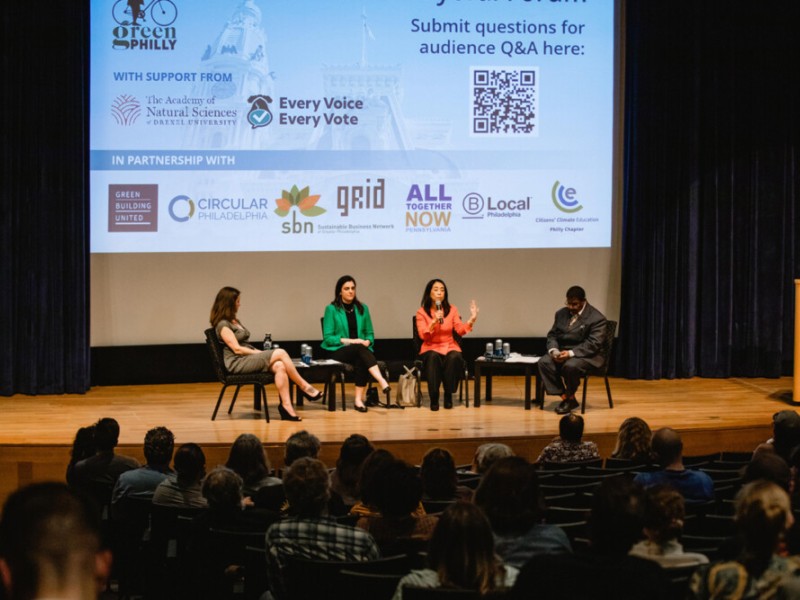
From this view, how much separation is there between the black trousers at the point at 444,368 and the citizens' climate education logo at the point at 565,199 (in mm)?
1736

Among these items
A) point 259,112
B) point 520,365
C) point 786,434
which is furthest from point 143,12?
point 786,434

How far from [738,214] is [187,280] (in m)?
4.57

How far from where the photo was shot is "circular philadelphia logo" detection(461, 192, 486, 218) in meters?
8.48

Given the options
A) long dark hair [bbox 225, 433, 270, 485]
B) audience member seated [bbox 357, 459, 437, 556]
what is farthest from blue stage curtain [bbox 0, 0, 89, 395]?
audience member seated [bbox 357, 459, 437, 556]

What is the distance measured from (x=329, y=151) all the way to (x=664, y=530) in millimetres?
5779

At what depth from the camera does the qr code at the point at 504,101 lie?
846cm

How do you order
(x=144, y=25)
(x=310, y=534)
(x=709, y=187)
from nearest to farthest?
(x=310, y=534) < (x=144, y=25) < (x=709, y=187)

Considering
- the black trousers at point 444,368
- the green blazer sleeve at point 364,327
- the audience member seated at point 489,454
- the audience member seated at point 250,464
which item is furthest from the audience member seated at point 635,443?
the green blazer sleeve at point 364,327

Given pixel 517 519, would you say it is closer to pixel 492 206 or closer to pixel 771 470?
pixel 771 470

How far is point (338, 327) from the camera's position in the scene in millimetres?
7586

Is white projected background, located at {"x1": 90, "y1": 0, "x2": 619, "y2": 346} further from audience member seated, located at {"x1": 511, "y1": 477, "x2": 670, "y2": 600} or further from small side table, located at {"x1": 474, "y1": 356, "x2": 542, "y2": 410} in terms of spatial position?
audience member seated, located at {"x1": 511, "y1": 477, "x2": 670, "y2": 600}

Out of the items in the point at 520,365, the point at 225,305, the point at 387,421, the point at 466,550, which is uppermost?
the point at 225,305

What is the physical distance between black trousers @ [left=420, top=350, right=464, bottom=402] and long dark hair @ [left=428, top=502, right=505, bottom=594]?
487cm

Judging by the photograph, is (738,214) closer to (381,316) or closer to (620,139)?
(620,139)
